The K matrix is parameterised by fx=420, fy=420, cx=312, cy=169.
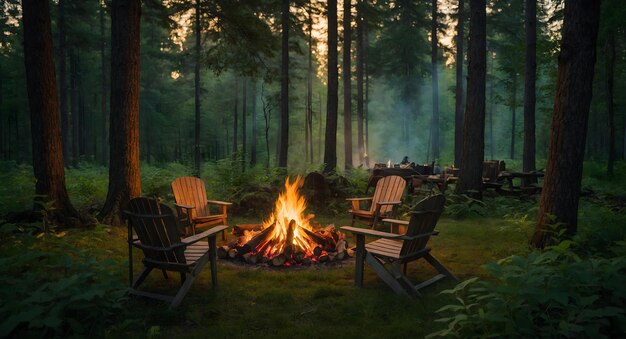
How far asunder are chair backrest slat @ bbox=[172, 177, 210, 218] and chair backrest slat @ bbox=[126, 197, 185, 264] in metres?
2.86

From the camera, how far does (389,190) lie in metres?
7.91

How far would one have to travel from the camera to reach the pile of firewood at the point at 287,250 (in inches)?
234

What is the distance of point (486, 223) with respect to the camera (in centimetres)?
856

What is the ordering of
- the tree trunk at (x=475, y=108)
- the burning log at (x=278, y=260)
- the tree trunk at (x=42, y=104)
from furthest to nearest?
1. the tree trunk at (x=475, y=108)
2. the tree trunk at (x=42, y=104)
3. the burning log at (x=278, y=260)

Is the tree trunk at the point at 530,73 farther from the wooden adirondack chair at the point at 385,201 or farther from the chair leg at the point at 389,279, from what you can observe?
the chair leg at the point at 389,279

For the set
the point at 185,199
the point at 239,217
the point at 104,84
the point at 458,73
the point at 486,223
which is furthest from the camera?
the point at 104,84

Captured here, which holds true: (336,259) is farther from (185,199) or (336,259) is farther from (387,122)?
(387,122)

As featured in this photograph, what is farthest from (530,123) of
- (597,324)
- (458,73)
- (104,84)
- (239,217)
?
(104,84)

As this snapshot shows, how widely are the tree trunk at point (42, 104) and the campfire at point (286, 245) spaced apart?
3.27 m

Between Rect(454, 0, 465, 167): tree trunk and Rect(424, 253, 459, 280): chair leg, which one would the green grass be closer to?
Rect(424, 253, 459, 280): chair leg

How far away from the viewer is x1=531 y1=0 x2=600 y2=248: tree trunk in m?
5.08

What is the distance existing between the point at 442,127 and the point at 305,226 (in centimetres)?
4350

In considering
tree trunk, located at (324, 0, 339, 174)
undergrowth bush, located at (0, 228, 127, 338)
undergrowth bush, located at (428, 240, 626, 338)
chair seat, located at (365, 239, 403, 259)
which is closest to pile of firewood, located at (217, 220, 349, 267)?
chair seat, located at (365, 239, 403, 259)

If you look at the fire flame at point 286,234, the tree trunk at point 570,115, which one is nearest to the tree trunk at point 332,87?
the fire flame at point 286,234
